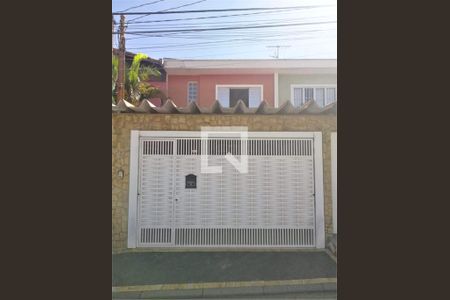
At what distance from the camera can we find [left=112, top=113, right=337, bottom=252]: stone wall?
5387 millimetres

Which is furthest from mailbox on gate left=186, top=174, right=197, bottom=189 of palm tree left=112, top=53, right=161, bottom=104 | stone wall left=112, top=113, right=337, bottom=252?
palm tree left=112, top=53, right=161, bottom=104

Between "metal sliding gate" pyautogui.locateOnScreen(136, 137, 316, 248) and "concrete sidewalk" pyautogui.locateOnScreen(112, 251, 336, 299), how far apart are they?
0.31 metres

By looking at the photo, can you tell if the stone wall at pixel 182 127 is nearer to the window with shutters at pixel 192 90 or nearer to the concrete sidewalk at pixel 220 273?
the concrete sidewalk at pixel 220 273

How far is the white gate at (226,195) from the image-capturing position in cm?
543

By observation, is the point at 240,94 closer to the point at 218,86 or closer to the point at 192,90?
the point at 218,86

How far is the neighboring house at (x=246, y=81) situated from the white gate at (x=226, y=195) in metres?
4.18

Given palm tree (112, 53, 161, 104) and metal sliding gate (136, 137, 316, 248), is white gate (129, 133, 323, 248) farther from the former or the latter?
palm tree (112, 53, 161, 104)

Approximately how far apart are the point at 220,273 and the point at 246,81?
6.61 metres

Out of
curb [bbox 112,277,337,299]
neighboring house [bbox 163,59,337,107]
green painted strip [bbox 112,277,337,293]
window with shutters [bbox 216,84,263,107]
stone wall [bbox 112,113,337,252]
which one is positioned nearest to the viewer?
curb [bbox 112,277,337,299]

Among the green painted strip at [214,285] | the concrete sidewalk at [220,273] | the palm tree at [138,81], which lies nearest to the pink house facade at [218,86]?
the palm tree at [138,81]

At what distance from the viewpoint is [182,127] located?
5.48 meters

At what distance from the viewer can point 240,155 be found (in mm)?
5555

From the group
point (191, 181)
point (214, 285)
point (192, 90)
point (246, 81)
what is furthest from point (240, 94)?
point (214, 285)

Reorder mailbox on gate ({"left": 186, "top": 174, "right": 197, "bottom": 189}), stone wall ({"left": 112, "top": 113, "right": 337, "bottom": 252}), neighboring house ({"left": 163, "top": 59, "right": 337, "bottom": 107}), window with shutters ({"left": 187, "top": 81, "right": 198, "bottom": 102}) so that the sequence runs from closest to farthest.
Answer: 1. stone wall ({"left": 112, "top": 113, "right": 337, "bottom": 252})
2. mailbox on gate ({"left": 186, "top": 174, "right": 197, "bottom": 189})
3. neighboring house ({"left": 163, "top": 59, "right": 337, "bottom": 107})
4. window with shutters ({"left": 187, "top": 81, "right": 198, "bottom": 102})
